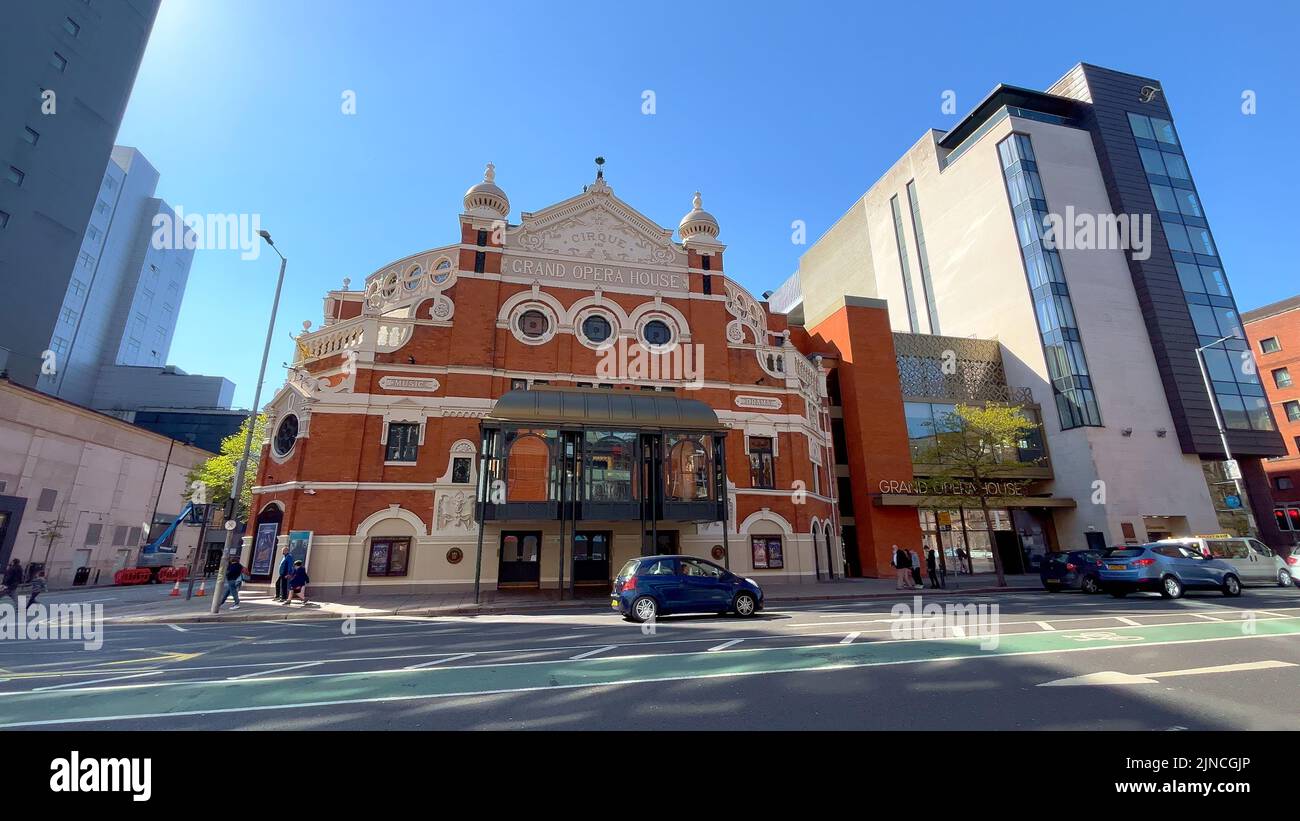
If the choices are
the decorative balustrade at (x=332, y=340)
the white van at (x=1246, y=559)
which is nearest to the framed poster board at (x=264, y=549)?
the decorative balustrade at (x=332, y=340)

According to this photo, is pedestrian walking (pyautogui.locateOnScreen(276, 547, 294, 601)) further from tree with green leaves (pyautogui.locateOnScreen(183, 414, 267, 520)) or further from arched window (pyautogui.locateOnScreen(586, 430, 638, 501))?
tree with green leaves (pyautogui.locateOnScreen(183, 414, 267, 520))

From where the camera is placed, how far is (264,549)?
23.7m

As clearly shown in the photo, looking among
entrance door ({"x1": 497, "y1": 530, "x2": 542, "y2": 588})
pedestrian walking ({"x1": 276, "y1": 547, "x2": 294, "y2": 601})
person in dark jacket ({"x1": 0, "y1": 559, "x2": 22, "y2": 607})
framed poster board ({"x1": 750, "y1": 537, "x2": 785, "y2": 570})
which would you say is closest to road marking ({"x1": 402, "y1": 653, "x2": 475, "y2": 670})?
entrance door ({"x1": 497, "y1": 530, "x2": 542, "y2": 588})

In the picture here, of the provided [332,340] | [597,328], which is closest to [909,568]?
→ [597,328]

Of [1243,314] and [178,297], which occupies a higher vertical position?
[178,297]

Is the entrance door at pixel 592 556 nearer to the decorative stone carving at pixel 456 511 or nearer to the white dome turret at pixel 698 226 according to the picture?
the decorative stone carving at pixel 456 511

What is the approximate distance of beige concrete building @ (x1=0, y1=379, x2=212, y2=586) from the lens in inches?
1159

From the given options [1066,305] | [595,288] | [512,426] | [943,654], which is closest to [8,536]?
[512,426]

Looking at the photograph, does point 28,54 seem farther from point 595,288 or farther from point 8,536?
point 595,288

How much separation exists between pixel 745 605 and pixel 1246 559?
21.4 metres

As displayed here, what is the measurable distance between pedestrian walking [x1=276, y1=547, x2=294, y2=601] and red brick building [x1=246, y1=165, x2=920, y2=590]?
116 cm

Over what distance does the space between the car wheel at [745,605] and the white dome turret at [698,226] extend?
2158 cm
